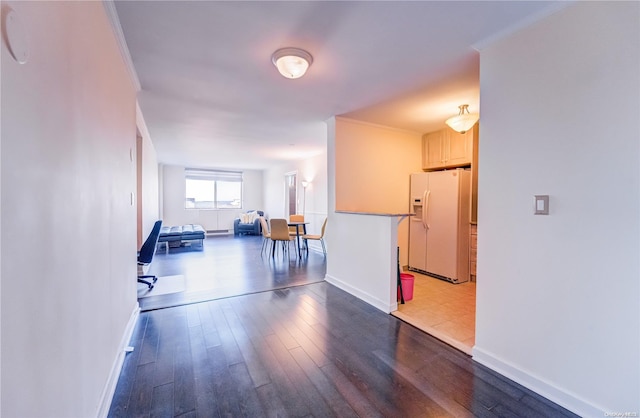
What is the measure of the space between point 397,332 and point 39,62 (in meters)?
2.79

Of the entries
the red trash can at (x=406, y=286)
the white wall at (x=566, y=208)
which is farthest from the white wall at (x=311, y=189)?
the white wall at (x=566, y=208)

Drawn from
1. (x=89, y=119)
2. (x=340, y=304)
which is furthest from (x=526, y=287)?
(x=89, y=119)

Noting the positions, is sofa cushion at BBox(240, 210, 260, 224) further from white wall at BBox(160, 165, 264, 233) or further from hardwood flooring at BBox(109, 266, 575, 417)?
hardwood flooring at BBox(109, 266, 575, 417)

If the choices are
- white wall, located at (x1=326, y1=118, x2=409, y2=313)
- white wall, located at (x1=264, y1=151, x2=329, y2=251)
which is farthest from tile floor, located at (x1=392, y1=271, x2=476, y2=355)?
white wall, located at (x1=264, y1=151, x2=329, y2=251)

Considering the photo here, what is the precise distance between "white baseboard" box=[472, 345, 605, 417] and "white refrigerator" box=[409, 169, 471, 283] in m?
2.03

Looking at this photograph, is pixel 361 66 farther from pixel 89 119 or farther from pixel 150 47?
pixel 89 119

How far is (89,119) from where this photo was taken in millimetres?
1351

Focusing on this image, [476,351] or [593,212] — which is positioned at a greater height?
[593,212]

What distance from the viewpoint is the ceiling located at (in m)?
1.64

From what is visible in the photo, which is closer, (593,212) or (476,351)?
(593,212)

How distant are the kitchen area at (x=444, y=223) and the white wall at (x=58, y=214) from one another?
2.74 metres

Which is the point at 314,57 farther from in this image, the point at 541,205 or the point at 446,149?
the point at 446,149

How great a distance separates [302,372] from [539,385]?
1.52 meters

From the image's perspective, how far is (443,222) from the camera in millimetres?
3977
